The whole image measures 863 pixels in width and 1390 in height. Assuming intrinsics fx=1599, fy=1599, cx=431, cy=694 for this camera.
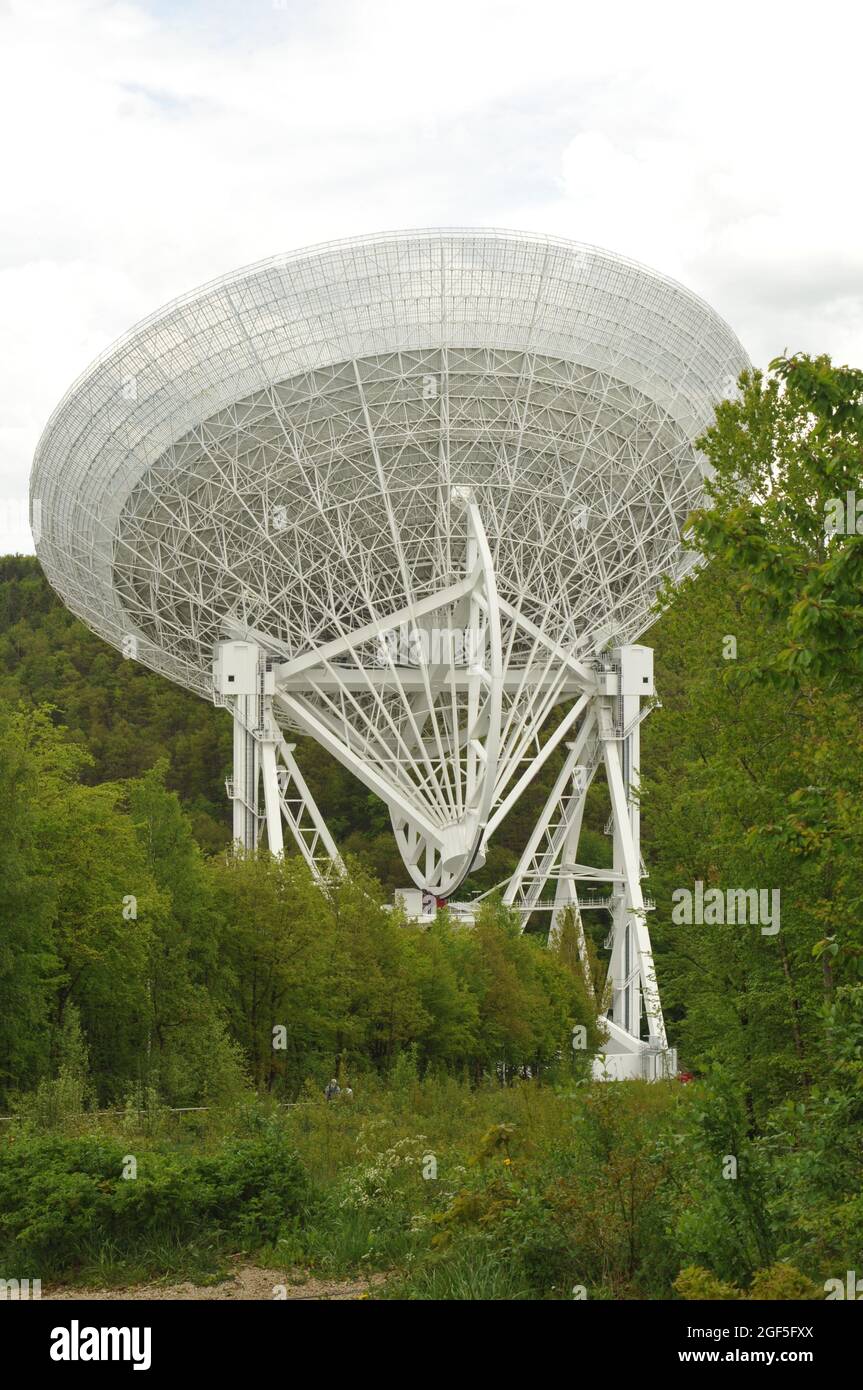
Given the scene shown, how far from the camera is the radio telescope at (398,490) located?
122ft

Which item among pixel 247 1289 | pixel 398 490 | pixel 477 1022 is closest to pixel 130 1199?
pixel 247 1289

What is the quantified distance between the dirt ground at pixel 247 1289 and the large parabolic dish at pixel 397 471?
23.8 meters

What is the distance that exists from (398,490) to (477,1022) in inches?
524

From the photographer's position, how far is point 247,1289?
14.1 meters

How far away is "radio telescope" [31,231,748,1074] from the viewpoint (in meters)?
37.2

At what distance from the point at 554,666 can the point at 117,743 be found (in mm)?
46028

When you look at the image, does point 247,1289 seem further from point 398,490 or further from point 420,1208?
point 398,490

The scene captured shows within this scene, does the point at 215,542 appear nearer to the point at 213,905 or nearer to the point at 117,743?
the point at 213,905

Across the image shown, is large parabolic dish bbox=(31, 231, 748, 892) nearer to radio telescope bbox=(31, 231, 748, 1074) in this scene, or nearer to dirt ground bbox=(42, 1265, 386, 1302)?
radio telescope bbox=(31, 231, 748, 1074)

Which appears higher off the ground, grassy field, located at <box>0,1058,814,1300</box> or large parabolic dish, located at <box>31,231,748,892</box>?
large parabolic dish, located at <box>31,231,748,892</box>

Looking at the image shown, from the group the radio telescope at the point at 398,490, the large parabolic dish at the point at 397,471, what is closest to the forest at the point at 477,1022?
the radio telescope at the point at 398,490

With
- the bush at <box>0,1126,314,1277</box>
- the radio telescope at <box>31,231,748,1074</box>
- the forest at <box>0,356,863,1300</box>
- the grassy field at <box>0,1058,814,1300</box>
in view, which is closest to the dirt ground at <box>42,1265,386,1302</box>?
the grassy field at <box>0,1058,814,1300</box>

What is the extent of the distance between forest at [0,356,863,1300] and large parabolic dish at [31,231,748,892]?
9669 millimetres

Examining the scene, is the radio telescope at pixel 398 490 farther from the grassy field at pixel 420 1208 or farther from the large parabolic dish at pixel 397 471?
the grassy field at pixel 420 1208
